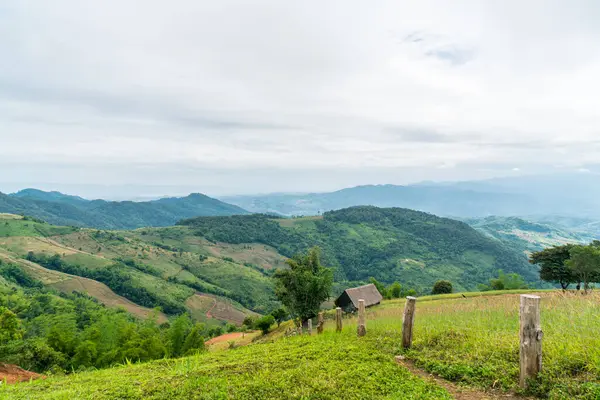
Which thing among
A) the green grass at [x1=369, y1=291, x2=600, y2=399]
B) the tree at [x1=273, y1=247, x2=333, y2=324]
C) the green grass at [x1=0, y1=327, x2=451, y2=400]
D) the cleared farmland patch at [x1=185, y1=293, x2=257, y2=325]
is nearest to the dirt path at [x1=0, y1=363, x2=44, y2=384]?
the green grass at [x1=0, y1=327, x2=451, y2=400]

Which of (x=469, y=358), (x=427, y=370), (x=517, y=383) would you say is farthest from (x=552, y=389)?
(x=427, y=370)

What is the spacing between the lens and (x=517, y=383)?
6.61m

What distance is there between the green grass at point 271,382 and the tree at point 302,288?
22.7 meters

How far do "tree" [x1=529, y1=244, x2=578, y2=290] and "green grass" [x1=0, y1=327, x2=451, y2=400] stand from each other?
53553 mm

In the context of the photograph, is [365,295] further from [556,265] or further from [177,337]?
Answer: [177,337]

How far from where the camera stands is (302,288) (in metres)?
32.2

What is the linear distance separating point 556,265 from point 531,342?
5443cm

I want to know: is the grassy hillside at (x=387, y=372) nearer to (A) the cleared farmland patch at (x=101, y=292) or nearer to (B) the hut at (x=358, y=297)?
(B) the hut at (x=358, y=297)

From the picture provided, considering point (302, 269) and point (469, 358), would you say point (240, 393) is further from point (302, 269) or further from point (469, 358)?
point (302, 269)

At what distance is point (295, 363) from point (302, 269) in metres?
24.6

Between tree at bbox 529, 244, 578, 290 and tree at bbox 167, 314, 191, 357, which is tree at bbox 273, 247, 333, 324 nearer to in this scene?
tree at bbox 167, 314, 191, 357

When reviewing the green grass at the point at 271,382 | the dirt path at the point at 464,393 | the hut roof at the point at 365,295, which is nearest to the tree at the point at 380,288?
the hut roof at the point at 365,295

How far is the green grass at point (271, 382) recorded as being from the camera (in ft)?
22.1

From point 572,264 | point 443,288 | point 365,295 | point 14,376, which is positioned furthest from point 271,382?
point 443,288
